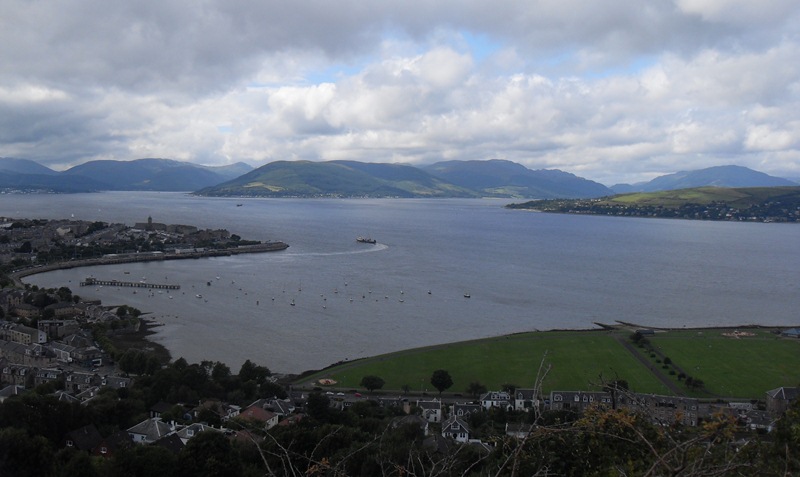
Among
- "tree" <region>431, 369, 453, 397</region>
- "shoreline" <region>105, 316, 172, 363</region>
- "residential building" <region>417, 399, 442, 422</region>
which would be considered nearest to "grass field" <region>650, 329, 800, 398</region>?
"tree" <region>431, 369, 453, 397</region>

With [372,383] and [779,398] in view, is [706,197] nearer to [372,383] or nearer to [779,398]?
[779,398]

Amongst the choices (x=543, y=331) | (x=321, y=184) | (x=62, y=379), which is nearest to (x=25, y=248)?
(x=62, y=379)

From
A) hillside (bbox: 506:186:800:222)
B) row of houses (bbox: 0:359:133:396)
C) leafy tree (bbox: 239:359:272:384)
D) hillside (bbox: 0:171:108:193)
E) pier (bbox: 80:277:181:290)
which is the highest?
hillside (bbox: 0:171:108:193)

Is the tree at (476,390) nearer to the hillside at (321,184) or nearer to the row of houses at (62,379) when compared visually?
the row of houses at (62,379)

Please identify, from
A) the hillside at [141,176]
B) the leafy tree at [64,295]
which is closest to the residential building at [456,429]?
the leafy tree at [64,295]

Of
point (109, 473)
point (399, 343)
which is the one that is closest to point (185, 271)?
point (399, 343)

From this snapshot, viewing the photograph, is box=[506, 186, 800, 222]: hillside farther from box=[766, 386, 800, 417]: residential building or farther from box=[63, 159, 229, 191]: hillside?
box=[63, 159, 229, 191]: hillside

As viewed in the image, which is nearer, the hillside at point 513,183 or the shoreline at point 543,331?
the shoreline at point 543,331
